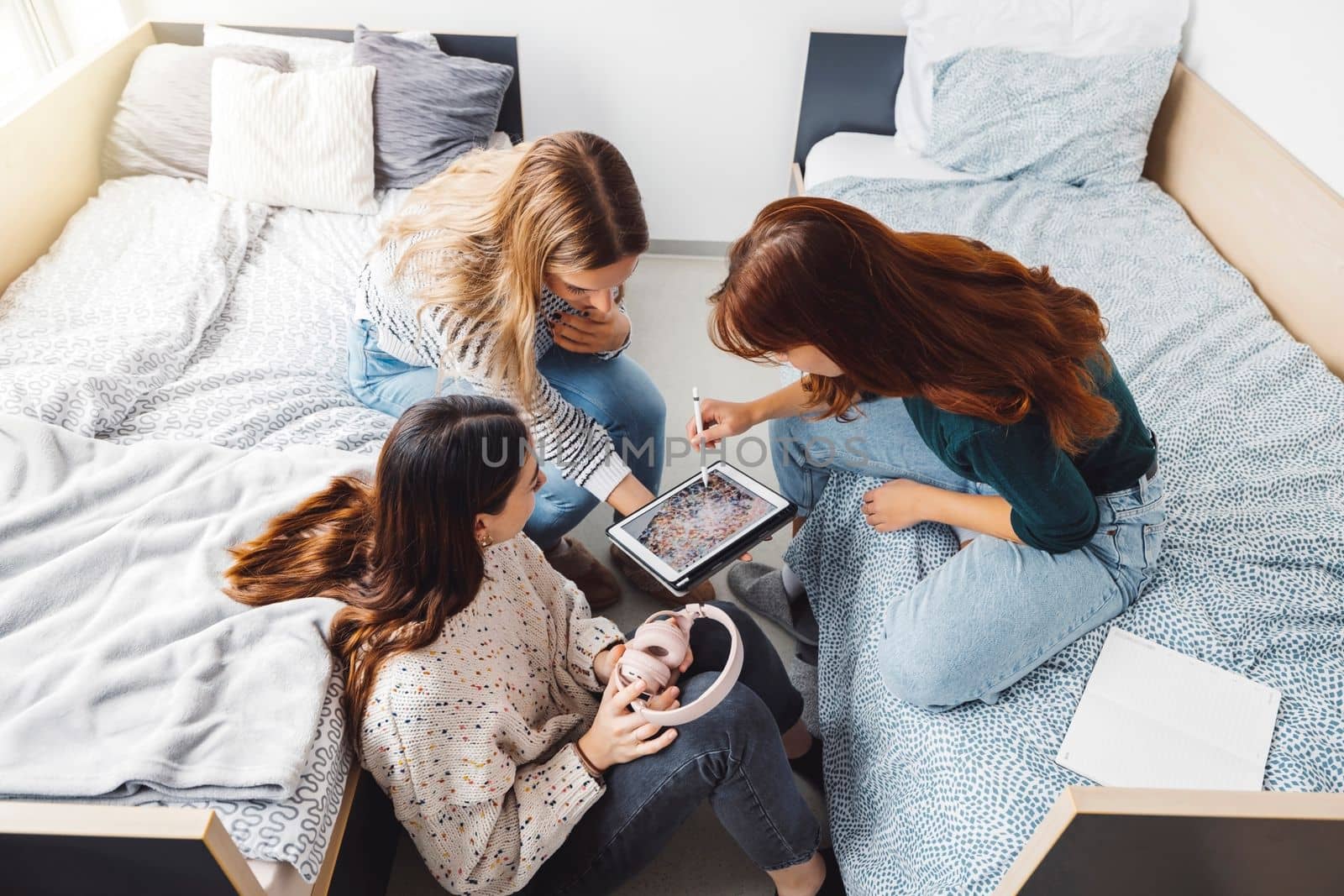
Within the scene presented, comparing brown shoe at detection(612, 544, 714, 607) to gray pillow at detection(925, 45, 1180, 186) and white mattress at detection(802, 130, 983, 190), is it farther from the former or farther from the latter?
gray pillow at detection(925, 45, 1180, 186)

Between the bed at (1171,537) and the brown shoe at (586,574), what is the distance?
0.39 meters

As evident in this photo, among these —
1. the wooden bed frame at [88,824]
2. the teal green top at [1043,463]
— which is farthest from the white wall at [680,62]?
the teal green top at [1043,463]

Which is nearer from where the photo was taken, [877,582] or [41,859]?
[41,859]

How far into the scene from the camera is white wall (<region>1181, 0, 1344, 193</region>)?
1.73 m

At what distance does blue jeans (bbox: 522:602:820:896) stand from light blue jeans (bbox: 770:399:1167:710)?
0.22 m

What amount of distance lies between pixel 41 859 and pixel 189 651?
0.81 ft

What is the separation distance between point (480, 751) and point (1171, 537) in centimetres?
103

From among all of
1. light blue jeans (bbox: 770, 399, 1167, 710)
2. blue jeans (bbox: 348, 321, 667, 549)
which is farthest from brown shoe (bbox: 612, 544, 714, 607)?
light blue jeans (bbox: 770, 399, 1167, 710)

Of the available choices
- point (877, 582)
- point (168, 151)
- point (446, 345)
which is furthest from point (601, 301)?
point (168, 151)

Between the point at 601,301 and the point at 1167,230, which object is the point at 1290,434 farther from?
the point at 601,301

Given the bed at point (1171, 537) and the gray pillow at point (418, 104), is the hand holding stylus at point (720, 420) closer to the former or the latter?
the bed at point (1171, 537)

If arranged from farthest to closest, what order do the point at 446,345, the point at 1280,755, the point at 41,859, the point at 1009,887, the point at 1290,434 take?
the point at 1290,434 → the point at 446,345 → the point at 1280,755 → the point at 1009,887 → the point at 41,859

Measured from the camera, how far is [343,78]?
81.2 inches

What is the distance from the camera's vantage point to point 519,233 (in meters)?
1.18
